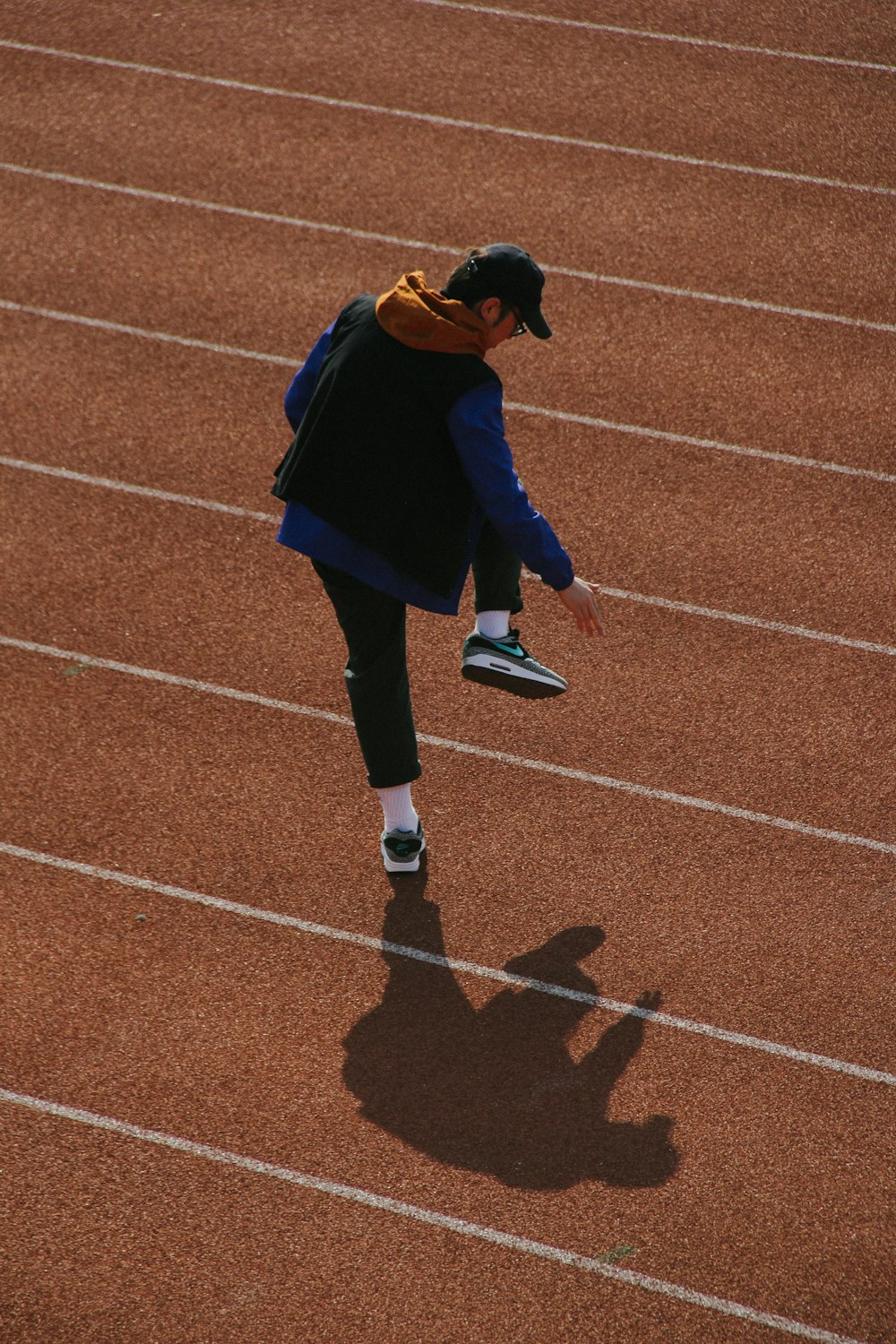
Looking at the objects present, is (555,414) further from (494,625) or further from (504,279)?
(504,279)

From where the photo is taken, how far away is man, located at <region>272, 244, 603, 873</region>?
3.75 meters

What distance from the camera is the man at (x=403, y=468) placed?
3.75 metres

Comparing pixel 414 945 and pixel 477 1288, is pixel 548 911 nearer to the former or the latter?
pixel 414 945

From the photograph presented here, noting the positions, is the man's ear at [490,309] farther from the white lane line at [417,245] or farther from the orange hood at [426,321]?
the white lane line at [417,245]

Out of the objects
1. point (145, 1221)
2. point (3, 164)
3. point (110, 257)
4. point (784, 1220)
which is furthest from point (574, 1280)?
point (3, 164)

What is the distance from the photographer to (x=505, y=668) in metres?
4.34

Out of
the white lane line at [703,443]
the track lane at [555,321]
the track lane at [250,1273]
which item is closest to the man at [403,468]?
the track lane at [250,1273]

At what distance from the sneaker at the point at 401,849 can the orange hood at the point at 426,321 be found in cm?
159

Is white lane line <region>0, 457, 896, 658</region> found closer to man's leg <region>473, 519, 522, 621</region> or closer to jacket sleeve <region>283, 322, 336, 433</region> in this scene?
man's leg <region>473, 519, 522, 621</region>

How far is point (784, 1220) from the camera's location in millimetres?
3549

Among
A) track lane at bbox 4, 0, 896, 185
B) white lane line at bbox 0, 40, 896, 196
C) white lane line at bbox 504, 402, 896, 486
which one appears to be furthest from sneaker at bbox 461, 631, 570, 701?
track lane at bbox 4, 0, 896, 185

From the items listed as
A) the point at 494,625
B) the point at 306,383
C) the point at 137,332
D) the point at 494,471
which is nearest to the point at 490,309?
the point at 494,471

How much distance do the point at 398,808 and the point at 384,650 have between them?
58 centimetres

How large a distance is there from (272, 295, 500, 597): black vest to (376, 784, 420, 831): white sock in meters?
0.75
